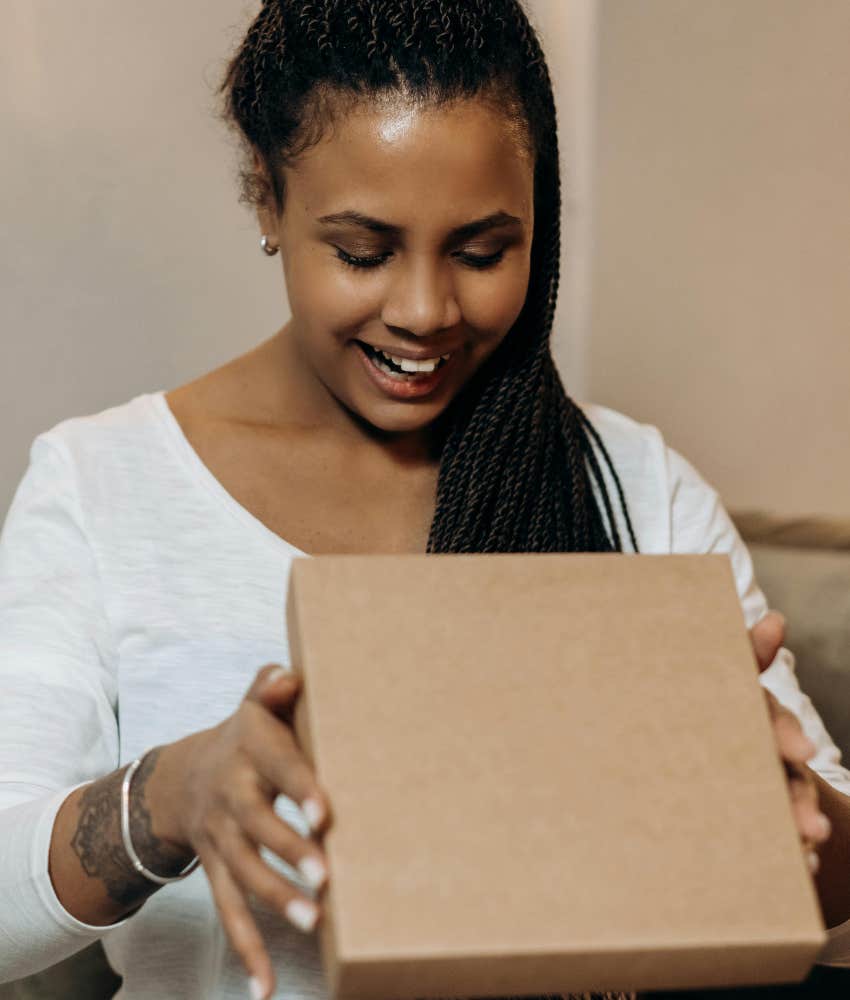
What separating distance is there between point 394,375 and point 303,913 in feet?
1.60

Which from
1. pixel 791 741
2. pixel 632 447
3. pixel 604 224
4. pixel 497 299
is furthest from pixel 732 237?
pixel 791 741

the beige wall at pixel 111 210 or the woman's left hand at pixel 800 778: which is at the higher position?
the beige wall at pixel 111 210

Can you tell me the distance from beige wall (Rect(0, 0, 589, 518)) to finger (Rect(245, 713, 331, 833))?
2.68 feet

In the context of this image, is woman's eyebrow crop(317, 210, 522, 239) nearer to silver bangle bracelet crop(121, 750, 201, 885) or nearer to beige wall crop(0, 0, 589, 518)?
silver bangle bracelet crop(121, 750, 201, 885)

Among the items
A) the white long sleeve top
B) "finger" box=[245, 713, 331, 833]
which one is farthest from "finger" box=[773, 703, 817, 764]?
the white long sleeve top

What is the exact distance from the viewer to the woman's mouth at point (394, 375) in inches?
39.6

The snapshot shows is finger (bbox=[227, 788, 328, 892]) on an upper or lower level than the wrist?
upper

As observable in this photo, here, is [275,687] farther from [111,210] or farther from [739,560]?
[111,210]

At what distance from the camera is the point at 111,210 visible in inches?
54.8

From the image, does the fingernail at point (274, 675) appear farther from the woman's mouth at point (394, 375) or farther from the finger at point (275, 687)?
the woman's mouth at point (394, 375)

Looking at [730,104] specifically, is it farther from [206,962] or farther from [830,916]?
[206,962]

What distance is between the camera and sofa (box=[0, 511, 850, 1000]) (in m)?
1.20

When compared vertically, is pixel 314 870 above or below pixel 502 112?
below

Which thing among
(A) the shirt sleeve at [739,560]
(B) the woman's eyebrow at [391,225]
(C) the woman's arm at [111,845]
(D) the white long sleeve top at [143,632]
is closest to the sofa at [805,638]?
(A) the shirt sleeve at [739,560]
